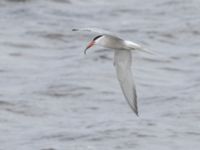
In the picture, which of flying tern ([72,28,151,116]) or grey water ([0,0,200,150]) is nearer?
flying tern ([72,28,151,116])

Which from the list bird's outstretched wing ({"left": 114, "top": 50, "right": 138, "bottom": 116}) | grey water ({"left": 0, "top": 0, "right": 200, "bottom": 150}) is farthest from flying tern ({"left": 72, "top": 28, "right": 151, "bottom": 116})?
grey water ({"left": 0, "top": 0, "right": 200, "bottom": 150})

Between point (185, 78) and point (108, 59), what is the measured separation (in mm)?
1760

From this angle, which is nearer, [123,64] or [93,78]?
[123,64]

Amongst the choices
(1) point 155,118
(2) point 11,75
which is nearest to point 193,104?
(1) point 155,118

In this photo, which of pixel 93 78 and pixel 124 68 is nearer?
pixel 124 68

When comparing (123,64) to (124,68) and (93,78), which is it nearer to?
(124,68)

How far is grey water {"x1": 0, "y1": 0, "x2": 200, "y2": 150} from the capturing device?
545 inches

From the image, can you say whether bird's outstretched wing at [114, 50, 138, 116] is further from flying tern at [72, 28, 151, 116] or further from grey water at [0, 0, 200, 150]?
grey water at [0, 0, 200, 150]

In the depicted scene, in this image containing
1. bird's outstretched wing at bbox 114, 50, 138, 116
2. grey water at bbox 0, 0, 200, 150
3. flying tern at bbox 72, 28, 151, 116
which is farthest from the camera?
grey water at bbox 0, 0, 200, 150

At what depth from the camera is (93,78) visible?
1653 cm

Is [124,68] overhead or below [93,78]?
overhead

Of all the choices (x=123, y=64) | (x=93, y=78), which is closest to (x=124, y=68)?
(x=123, y=64)

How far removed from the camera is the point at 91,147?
13.4 meters

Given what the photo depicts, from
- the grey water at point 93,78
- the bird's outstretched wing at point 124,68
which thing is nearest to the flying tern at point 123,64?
the bird's outstretched wing at point 124,68
